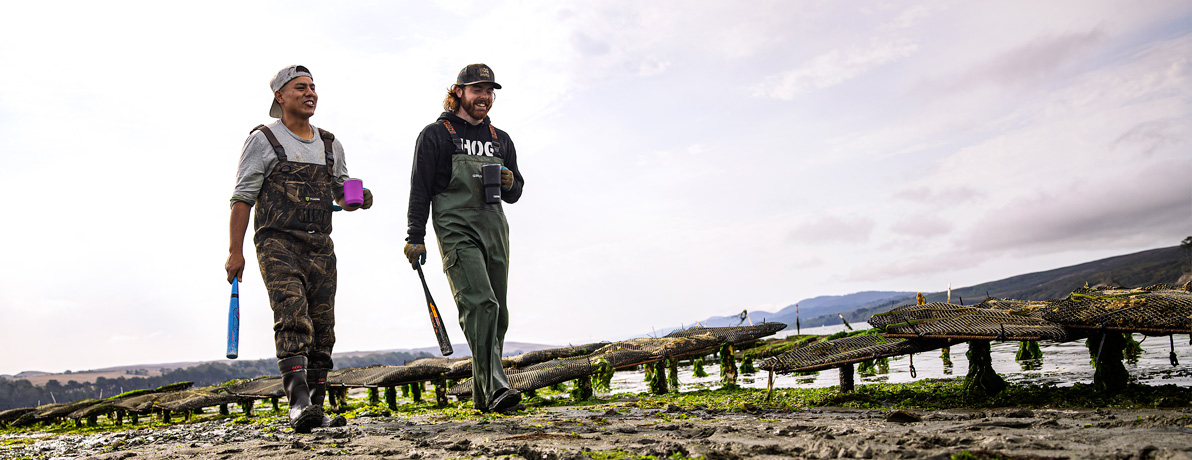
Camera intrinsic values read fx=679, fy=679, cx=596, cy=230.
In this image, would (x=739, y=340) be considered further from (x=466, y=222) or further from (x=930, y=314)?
(x=466, y=222)

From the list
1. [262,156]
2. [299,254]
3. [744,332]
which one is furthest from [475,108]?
[744,332]

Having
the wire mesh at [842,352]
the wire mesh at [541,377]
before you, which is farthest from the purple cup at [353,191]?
the wire mesh at [842,352]

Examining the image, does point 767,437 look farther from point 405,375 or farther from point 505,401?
point 405,375

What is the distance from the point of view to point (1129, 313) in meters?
4.21

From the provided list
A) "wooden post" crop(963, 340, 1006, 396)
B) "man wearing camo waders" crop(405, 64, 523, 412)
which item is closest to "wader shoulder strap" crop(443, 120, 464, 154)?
"man wearing camo waders" crop(405, 64, 523, 412)

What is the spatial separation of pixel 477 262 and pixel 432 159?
0.91 metres

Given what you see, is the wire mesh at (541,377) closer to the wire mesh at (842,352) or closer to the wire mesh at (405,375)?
the wire mesh at (405,375)

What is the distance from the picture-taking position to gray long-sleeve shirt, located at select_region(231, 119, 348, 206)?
5.08 meters

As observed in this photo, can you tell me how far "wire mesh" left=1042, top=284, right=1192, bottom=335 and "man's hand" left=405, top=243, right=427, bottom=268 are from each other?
179 inches

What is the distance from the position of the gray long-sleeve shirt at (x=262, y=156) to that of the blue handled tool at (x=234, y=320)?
651 mm

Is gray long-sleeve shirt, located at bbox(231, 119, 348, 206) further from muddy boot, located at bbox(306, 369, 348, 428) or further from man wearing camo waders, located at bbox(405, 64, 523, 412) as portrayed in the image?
muddy boot, located at bbox(306, 369, 348, 428)

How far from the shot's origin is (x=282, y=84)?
5.43 meters

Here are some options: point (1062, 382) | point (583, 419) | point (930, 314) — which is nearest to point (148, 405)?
point (583, 419)

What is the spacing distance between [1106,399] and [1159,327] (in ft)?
1.75
